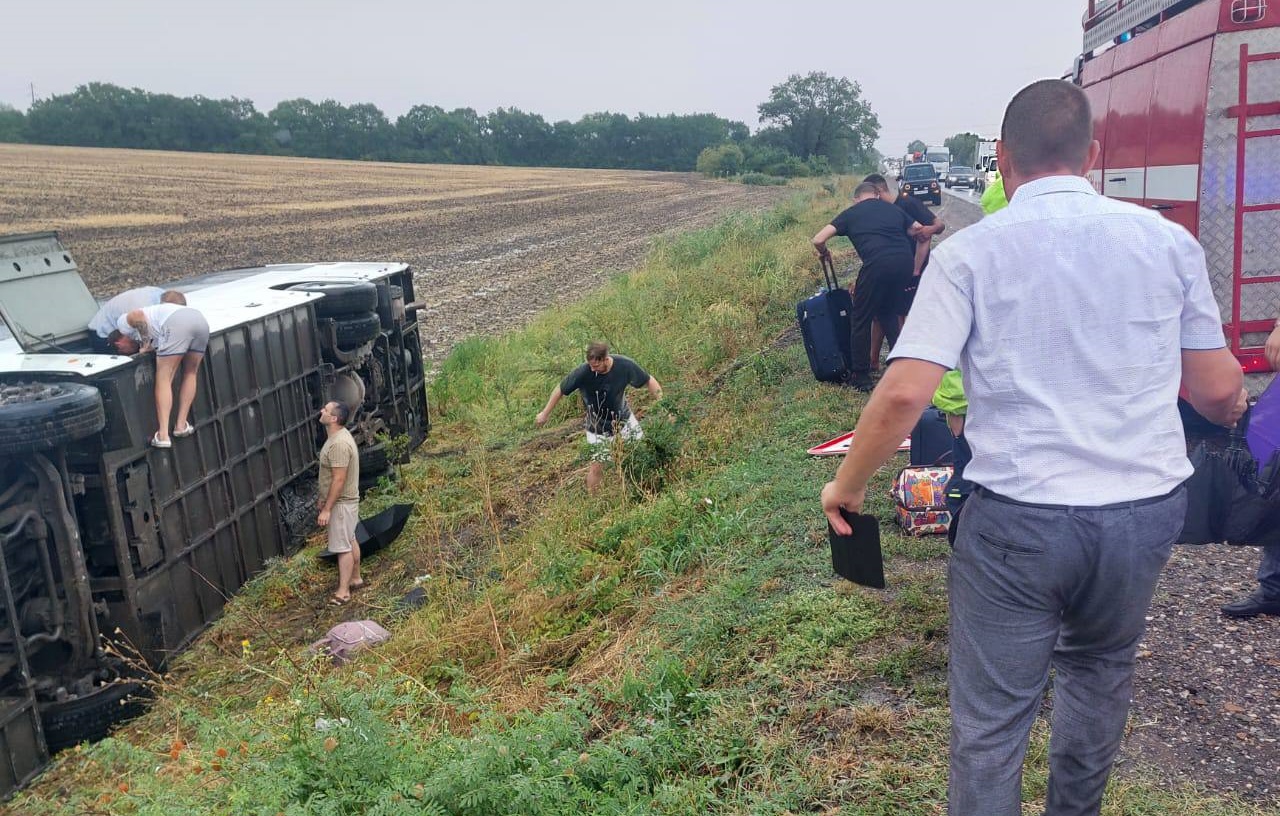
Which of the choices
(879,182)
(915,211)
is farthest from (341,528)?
(915,211)

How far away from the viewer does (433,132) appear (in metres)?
98.8

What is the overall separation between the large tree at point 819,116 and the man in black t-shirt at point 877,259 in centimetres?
8198

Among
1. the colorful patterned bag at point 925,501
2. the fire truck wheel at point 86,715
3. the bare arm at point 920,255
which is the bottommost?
the fire truck wheel at point 86,715

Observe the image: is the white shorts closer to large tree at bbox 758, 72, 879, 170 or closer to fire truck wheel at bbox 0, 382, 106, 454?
fire truck wheel at bbox 0, 382, 106, 454

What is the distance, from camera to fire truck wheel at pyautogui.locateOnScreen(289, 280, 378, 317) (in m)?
9.77

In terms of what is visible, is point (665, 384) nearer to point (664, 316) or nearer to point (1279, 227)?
point (664, 316)

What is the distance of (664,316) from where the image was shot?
16.2 m

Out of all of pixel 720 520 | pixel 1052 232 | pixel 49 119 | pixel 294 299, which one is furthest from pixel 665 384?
pixel 49 119

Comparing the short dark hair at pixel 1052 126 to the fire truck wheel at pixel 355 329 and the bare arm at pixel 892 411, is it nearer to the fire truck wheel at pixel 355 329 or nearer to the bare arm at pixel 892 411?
the bare arm at pixel 892 411

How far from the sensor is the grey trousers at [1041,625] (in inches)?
92.4

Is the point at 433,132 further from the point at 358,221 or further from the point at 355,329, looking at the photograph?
the point at 355,329

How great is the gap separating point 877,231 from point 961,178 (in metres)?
47.9

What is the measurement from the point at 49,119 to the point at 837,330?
80409 millimetres

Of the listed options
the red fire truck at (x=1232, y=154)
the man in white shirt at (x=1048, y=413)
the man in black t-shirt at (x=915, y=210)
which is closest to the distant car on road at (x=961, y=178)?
the man in black t-shirt at (x=915, y=210)
